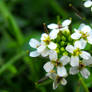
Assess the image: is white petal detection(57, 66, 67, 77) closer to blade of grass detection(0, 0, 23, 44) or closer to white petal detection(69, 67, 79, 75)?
white petal detection(69, 67, 79, 75)

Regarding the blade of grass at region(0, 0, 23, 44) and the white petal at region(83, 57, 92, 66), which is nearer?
the white petal at region(83, 57, 92, 66)

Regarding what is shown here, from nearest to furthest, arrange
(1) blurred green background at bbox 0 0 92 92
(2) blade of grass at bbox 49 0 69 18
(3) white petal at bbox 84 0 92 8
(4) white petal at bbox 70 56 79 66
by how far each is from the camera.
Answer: (4) white petal at bbox 70 56 79 66
(3) white petal at bbox 84 0 92 8
(1) blurred green background at bbox 0 0 92 92
(2) blade of grass at bbox 49 0 69 18

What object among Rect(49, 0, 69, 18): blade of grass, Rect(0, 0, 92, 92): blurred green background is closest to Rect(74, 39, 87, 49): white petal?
Rect(0, 0, 92, 92): blurred green background

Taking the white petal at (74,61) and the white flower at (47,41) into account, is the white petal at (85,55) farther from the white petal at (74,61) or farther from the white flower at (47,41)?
the white flower at (47,41)

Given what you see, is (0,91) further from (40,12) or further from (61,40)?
(40,12)

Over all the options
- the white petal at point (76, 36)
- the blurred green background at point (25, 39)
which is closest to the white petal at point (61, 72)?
the white petal at point (76, 36)

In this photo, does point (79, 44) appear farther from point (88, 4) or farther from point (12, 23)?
point (12, 23)

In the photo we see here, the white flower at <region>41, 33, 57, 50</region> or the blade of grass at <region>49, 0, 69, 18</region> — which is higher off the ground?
the white flower at <region>41, 33, 57, 50</region>
